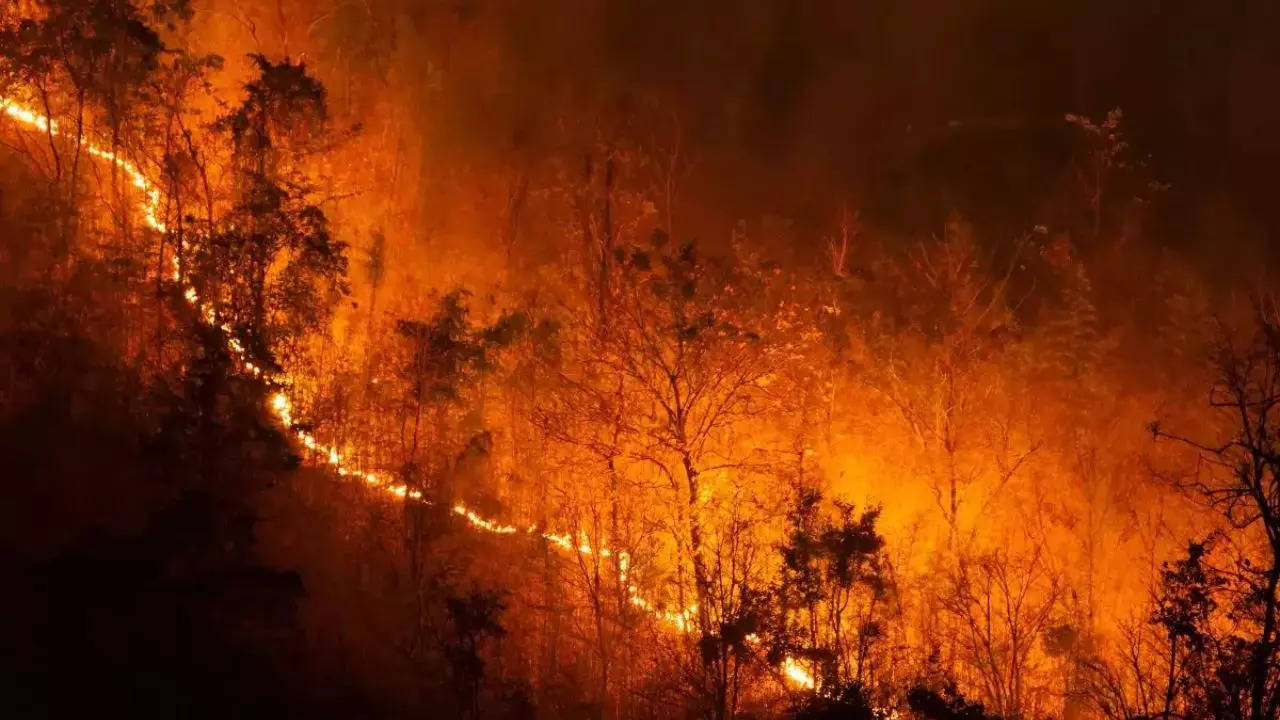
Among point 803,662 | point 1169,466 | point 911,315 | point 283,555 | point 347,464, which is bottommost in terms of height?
point 803,662

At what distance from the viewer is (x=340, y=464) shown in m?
20.5

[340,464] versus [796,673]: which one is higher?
[340,464]

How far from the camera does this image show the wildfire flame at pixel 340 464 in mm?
18395

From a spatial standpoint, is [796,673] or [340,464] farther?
[340,464]

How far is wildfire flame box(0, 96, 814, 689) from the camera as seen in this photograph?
1840cm

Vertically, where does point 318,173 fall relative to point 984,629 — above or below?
above

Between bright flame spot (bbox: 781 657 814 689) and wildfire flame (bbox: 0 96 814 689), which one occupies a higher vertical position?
wildfire flame (bbox: 0 96 814 689)

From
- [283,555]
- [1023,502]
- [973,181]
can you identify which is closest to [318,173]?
[283,555]

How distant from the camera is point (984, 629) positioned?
2411cm

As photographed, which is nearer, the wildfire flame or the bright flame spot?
the bright flame spot

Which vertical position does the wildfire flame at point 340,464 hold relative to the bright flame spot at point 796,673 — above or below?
above

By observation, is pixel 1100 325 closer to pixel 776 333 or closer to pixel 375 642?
pixel 776 333

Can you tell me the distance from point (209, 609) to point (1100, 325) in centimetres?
2847

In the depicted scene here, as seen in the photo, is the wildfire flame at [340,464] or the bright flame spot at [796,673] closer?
the bright flame spot at [796,673]
